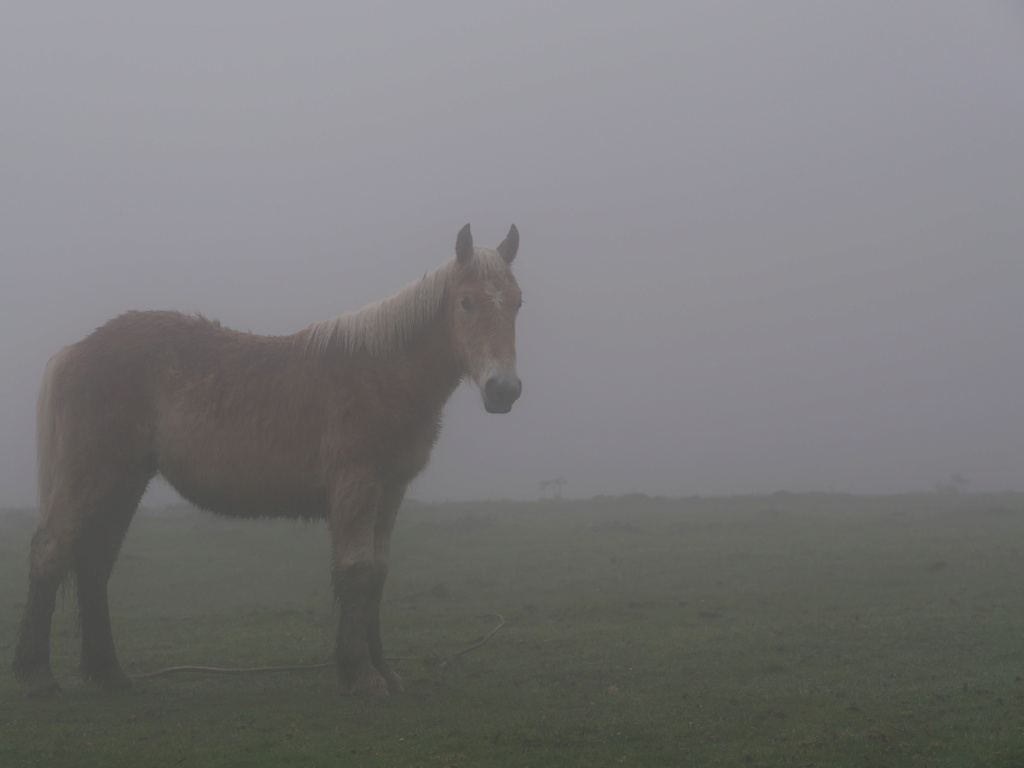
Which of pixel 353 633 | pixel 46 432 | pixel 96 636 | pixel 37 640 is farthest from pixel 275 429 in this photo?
pixel 37 640

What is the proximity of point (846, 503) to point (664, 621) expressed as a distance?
22.9 m

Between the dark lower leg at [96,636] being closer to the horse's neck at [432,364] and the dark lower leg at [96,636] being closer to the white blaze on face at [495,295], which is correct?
the horse's neck at [432,364]

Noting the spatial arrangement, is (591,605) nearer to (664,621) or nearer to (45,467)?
(664,621)

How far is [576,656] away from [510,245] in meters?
4.25

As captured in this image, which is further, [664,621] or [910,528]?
[910,528]

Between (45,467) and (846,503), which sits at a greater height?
(45,467)

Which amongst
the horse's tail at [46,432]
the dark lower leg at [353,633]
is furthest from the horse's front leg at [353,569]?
the horse's tail at [46,432]

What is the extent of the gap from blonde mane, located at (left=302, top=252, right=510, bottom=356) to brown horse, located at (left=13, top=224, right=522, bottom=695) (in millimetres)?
12

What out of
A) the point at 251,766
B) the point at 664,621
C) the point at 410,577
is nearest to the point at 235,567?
the point at 410,577

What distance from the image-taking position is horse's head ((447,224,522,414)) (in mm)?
6090

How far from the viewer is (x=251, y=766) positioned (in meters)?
4.55

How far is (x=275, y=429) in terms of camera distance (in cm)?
659

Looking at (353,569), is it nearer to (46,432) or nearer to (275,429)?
(275,429)

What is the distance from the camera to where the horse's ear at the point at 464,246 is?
21.7ft
